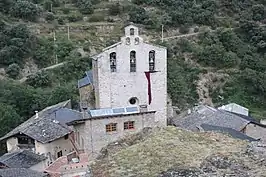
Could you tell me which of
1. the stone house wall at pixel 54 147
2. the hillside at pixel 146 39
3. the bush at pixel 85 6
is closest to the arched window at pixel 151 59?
the stone house wall at pixel 54 147

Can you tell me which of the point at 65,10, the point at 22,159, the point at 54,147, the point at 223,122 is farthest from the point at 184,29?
the point at 22,159

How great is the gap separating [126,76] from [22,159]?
6354 millimetres

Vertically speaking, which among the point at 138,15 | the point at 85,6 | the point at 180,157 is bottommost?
the point at 180,157

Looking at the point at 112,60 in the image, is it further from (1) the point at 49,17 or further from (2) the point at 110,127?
(1) the point at 49,17

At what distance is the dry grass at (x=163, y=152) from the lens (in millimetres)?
7266

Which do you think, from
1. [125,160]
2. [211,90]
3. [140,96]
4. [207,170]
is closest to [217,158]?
[207,170]

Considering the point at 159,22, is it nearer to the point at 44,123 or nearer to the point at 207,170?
the point at 44,123

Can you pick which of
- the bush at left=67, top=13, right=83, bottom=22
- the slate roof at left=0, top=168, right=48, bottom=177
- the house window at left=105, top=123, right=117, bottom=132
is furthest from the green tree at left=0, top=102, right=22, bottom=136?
the bush at left=67, top=13, right=83, bottom=22

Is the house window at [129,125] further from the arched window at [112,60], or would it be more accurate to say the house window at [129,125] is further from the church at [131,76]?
the arched window at [112,60]

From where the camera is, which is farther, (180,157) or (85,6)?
(85,6)

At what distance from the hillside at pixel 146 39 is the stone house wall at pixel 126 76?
821 cm

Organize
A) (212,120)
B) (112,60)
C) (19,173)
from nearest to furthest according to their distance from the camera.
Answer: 1. (19,173)
2. (112,60)
3. (212,120)

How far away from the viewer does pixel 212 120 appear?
27297 mm

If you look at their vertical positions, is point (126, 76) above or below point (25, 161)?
above
